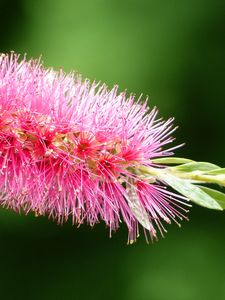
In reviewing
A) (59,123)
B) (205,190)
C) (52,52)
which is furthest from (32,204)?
(52,52)

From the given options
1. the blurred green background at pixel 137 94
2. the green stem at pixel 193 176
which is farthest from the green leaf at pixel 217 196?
the blurred green background at pixel 137 94

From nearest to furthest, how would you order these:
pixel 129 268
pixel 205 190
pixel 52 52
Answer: pixel 205 190 < pixel 52 52 < pixel 129 268

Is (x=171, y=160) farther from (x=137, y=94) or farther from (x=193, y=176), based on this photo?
(x=137, y=94)

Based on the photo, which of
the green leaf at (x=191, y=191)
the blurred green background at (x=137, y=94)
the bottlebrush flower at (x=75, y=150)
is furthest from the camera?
the blurred green background at (x=137, y=94)

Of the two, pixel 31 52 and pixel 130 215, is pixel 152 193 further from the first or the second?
pixel 31 52

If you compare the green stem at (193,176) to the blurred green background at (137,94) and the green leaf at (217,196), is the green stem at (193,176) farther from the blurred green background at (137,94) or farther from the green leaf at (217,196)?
the blurred green background at (137,94)

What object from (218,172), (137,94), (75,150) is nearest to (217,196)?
(218,172)
